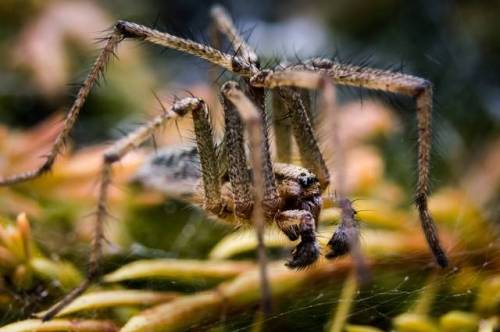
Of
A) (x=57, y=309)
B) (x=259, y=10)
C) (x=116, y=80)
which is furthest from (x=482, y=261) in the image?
(x=259, y=10)

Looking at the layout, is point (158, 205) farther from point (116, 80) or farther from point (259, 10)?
point (259, 10)

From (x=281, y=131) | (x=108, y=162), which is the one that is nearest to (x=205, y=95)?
(x=281, y=131)

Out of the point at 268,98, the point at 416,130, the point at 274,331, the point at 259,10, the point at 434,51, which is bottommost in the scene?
the point at 274,331

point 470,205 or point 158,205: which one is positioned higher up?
point 158,205

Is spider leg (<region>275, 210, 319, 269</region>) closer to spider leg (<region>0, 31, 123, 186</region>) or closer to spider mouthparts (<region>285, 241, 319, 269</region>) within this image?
spider mouthparts (<region>285, 241, 319, 269</region>)

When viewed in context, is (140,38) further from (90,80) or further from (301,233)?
(301,233)

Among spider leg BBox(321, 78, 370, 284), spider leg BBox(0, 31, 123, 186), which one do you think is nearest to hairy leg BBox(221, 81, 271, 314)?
spider leg BBox(321, 78, 370, 284)

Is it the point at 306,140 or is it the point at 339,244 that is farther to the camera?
the point at 306,140
